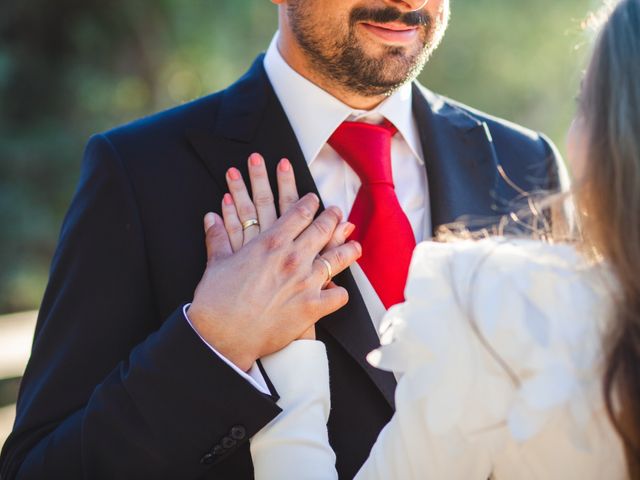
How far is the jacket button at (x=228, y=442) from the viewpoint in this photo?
1.82 meters

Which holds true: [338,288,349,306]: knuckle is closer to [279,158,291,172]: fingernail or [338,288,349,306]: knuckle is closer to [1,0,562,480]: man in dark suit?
[1,0,562,480]: man in dark suit

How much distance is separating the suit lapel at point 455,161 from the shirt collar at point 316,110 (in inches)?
2.0

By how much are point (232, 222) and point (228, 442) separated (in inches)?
19.0

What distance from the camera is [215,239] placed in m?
1.98

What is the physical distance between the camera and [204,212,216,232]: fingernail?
2004mm

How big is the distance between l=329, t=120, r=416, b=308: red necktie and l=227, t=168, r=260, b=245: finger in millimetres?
247

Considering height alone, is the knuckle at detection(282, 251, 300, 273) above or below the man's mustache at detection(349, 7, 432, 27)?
below

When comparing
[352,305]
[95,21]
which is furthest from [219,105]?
[95,21]

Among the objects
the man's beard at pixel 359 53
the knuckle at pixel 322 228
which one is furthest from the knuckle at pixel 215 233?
the man's beard at pixel 359 53

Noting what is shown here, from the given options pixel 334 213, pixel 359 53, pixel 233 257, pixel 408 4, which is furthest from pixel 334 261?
pixel 408 4

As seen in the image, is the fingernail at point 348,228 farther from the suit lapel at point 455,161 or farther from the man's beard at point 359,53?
the man's beard at point 359,53

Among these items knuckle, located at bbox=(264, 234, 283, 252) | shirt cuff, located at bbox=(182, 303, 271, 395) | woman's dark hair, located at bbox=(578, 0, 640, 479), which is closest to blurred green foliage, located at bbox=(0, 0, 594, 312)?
knuckle, located at bbox=(264, 234, 283, 252)

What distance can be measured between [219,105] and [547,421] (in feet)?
4.16

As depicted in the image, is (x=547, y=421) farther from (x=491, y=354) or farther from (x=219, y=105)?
(x=219, y=105)
